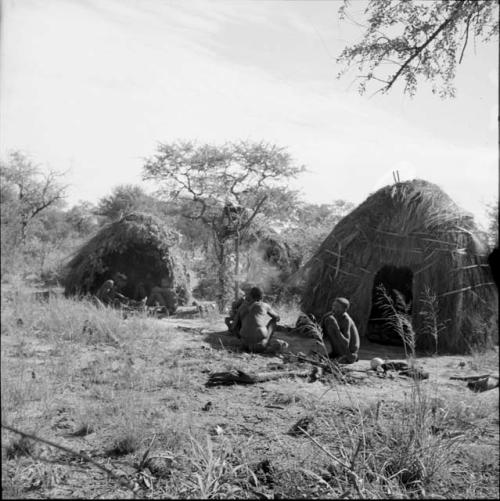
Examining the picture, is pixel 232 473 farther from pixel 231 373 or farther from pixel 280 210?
pixel 280 210

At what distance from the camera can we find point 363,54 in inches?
200

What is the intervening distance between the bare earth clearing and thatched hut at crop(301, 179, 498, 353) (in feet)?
11.5

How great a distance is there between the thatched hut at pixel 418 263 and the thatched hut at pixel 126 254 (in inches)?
160

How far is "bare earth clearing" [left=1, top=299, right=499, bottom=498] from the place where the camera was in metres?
3.10

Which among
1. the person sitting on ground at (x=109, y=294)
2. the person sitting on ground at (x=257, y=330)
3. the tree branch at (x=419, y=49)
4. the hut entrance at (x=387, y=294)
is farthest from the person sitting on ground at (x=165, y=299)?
the tree branch at (x=419, y=49)

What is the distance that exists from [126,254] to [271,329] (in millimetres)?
7381

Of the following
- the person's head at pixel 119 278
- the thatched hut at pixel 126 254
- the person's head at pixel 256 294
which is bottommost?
the person's head at pixel 256 294

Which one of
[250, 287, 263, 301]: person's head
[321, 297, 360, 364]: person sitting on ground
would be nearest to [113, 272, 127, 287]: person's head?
[250, 287, 263, 301]: person's head

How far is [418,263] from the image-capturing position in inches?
392

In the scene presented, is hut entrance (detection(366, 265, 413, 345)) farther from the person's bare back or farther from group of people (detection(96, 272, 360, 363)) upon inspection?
the person's bare back

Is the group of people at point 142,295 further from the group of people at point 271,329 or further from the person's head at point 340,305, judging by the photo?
the person's head at point 340,305

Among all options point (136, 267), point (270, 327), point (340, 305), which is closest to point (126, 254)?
point (136, 267)

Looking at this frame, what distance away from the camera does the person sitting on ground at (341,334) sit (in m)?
7.57

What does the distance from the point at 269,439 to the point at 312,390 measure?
174cm
